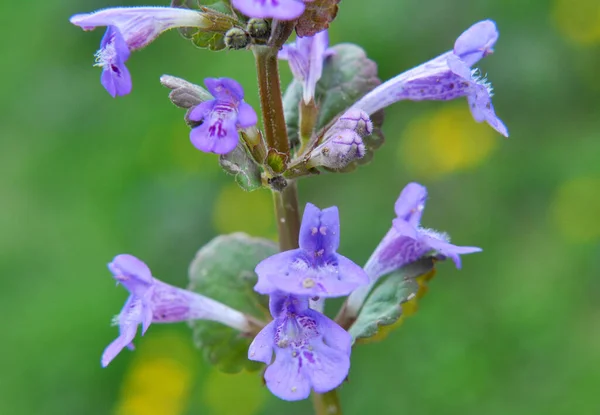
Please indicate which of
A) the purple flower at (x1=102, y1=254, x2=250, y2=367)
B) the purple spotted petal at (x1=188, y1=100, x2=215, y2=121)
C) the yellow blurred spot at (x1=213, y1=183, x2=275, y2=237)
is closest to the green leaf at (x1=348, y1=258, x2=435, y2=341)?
the purple flower at (x1=102, y1=254, x2=250, y2=367)

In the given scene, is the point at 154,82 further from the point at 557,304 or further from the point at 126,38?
the point at 126,38

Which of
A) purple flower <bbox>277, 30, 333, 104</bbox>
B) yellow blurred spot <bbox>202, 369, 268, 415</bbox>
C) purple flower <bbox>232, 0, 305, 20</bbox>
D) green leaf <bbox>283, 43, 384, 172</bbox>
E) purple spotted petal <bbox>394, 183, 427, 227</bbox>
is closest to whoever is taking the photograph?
purple flower <bbox>232, 0, 305, 20</bbox>

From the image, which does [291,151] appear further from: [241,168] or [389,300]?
[389,300]

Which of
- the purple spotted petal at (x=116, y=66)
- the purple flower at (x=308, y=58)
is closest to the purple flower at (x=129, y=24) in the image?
the purple spotted petal at (x=116, y=66)

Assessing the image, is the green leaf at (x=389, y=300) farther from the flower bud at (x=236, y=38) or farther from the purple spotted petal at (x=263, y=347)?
the flower bud at (x=236, y=38)

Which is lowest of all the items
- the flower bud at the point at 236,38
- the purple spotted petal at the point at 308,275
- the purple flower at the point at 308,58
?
the purple spotted petal at the point at 308,275

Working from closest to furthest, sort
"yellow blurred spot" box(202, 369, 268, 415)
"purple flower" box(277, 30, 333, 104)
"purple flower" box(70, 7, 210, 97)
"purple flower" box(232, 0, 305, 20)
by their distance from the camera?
"purple flower" box(232, 0, 305, 20), "purple flower" box(70, 7, 210, 97), "purple flower" box(277, 30, 333, 104), "yellow blurred spot" box(202, 369, 268, 415)

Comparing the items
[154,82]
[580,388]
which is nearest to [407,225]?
[580,388]

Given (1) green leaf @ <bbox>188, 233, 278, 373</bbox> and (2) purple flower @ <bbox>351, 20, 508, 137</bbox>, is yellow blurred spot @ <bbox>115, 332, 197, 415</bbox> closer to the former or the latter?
(1) green leaf @ <bbox>188, 233, 278, 373</bbox>
